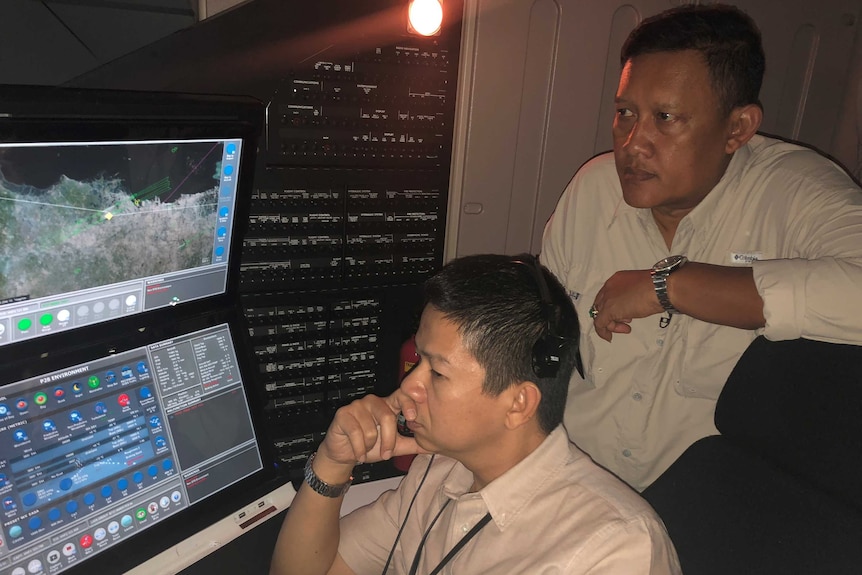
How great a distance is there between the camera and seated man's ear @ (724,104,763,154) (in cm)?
125

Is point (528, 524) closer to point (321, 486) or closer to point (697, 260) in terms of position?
point (321, 486)

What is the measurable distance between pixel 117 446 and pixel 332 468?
0.37m

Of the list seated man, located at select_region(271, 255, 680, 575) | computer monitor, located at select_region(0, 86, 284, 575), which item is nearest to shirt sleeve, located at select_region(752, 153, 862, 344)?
seated man, located at select_region(271, 255, 680, 575)

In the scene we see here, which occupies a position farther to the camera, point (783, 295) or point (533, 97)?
point (533, 97)

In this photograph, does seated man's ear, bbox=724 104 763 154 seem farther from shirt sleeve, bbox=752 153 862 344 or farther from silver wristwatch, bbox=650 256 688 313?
silver wristwatch, bbox=650 256 688 313

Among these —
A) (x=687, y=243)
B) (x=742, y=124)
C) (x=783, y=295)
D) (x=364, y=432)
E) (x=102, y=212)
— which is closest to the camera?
(x=102, y=212)

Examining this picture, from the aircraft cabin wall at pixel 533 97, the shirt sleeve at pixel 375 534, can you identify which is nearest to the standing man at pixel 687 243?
the aircraft cabin wall at pixel 533 97

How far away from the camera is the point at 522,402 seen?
1069 mm

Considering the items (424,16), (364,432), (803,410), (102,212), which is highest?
(424,16)

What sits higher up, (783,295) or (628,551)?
(783,295)

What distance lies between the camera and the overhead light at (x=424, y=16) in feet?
4.41

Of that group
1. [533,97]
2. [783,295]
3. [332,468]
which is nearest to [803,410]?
[783,295]

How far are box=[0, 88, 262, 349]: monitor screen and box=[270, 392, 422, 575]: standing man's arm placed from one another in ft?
1.12

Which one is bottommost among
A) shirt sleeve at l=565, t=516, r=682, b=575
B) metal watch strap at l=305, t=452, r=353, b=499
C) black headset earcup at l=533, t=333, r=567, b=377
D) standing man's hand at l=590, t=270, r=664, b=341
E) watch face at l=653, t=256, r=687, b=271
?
metal watch strap at l=305, t=452, r=353, b=499
